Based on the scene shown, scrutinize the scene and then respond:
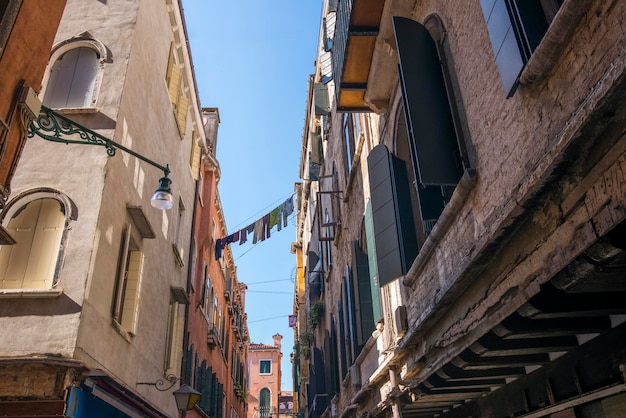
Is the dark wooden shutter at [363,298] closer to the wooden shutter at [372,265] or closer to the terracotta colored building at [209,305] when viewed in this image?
the wooden shutter at [372,265]

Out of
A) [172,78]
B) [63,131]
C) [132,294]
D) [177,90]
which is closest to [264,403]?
[177,90]

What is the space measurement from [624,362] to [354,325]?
300 inches

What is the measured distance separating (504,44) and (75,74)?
25.7ft

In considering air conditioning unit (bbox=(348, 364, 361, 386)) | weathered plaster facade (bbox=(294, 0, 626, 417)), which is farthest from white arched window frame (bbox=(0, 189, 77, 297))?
air conditioning unit (bbox=(348, 364, 361, 386))

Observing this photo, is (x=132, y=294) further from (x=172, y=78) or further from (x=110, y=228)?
(x=172, y=78)

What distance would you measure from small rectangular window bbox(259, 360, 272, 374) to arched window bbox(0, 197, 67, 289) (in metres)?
51.0

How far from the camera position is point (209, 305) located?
20.1 m

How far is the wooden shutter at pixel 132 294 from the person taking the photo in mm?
9062

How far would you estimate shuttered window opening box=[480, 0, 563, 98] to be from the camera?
3.79 meters

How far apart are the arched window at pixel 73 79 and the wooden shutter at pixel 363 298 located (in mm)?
5802

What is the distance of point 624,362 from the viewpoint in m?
3.75

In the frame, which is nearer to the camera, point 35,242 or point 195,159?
point 35,242

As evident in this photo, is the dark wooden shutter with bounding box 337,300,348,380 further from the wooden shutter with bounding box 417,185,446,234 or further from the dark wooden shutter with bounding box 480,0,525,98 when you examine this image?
the dark wooden shutter with bounding box 480,0,525,98

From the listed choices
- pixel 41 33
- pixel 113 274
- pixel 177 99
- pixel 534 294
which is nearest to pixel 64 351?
pixel 113 274
